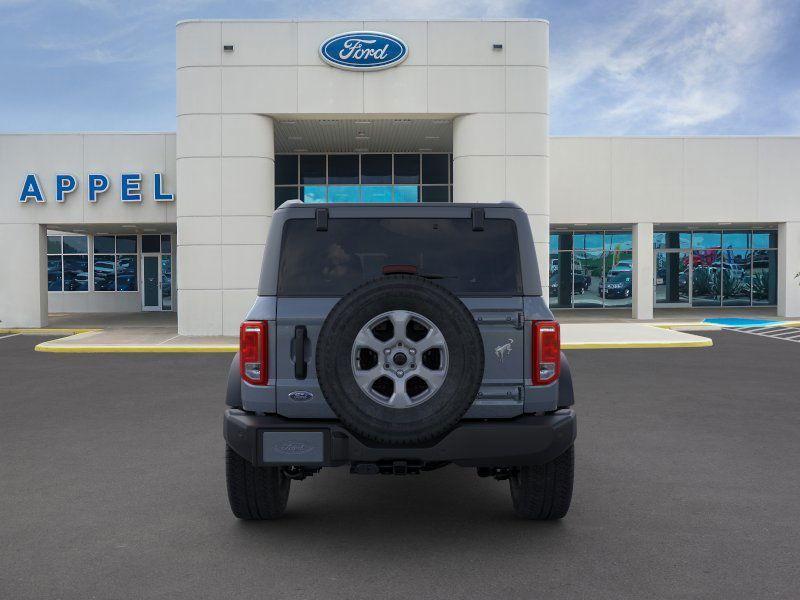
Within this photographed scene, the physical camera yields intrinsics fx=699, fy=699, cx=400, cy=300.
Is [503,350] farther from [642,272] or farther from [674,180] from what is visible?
[674,180]

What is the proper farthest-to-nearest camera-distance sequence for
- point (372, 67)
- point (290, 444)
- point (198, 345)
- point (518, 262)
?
point (372, 67), point (198, 345), point (518, 262), point (290, 444)

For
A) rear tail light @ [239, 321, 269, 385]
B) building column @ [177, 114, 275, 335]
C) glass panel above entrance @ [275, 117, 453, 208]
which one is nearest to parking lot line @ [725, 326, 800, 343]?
glass panel above entrance @ [275, 117, 453, 208]

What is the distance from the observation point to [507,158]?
18422 mm

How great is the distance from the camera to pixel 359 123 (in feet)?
63.6

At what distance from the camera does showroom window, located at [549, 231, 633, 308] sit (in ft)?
99.2

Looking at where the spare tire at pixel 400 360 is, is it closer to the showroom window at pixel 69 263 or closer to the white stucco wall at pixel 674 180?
the white stucco wall at pixel 674 180

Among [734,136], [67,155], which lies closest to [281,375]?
[67,155]

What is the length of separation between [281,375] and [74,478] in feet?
9.12

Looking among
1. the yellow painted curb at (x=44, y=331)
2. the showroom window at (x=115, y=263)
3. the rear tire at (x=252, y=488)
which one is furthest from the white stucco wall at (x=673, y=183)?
the rear tire at (x=252, y=488)

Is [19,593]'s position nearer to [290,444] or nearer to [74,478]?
[290,444]

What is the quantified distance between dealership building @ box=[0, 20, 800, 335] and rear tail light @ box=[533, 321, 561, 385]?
11867mm

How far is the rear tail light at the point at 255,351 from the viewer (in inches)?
159

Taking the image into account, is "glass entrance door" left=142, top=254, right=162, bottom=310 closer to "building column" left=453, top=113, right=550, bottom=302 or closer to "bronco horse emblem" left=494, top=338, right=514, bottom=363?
"building column" left=453, top=113, right=550, bottom=302

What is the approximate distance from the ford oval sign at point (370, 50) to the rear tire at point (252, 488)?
15219 millimetres
